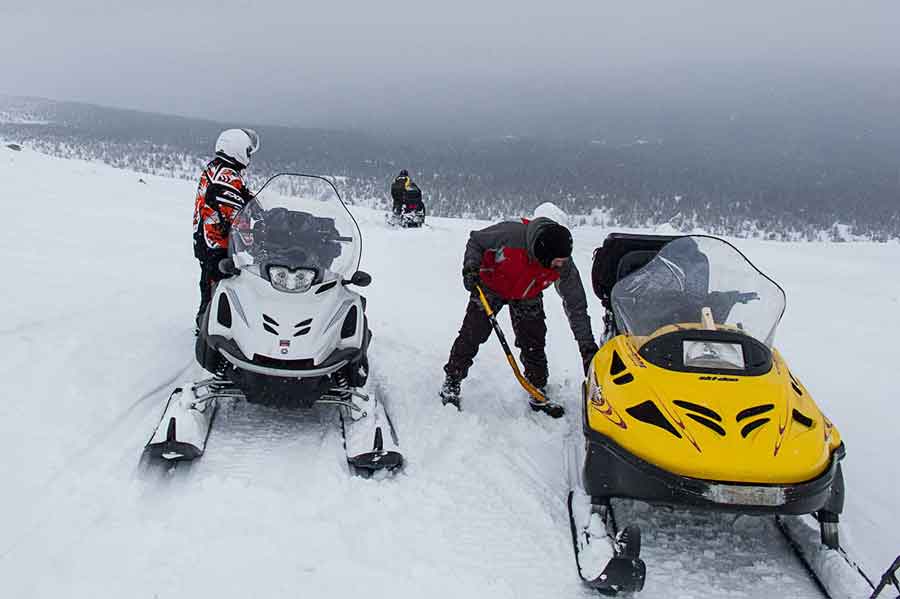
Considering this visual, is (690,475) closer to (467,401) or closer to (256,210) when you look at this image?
(467,401)

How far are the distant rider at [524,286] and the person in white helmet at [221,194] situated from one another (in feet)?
6.31

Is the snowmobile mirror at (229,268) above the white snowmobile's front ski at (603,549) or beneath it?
above

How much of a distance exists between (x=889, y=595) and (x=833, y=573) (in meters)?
0.23

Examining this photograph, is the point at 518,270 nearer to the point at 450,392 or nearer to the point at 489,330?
the point at 489,330

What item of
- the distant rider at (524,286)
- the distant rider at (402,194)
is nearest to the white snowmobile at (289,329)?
the distant rider at (524,286)

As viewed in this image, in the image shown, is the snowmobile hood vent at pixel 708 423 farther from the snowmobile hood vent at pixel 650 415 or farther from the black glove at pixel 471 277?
the black glove at pixel 471 277

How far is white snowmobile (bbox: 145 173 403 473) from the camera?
12.4 feet

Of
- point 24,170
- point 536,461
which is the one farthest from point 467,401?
point 24,170

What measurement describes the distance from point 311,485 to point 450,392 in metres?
1.55

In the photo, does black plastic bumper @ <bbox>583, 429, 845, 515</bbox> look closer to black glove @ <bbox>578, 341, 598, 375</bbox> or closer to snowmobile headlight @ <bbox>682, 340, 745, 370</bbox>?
snowmobile headlight @ <bbox>682, 340, 745, 370</bbox>

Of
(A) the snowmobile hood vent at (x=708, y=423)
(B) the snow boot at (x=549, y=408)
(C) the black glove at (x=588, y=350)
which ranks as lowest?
(B) the snow boot at (x=549, y=408)

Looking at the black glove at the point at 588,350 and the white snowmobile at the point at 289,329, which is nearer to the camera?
the white snowmobile at the point at 289,329

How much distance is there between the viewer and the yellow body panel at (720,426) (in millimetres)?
2801

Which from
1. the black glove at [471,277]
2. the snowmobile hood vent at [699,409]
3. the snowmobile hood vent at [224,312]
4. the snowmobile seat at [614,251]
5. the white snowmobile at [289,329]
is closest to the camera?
the snowmobile hood vent at [699,409]
